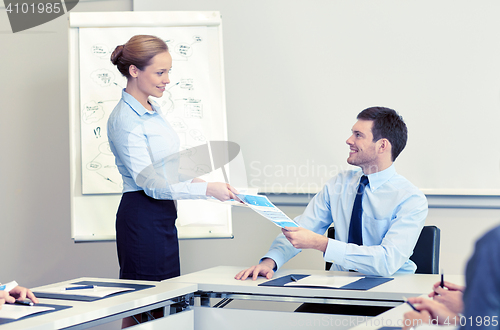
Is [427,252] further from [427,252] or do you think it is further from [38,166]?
[38,166]

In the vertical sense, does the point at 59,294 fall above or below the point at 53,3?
below

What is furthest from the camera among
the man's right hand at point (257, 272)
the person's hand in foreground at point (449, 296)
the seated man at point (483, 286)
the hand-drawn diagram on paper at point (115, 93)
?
the hand-drawn diagram on paper at point (115, 93)

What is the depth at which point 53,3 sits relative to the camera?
139 inches

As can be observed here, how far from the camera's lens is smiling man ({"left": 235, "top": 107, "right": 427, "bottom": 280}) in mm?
1715

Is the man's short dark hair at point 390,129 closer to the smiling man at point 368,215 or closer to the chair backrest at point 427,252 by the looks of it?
the smiling man at point 368,215

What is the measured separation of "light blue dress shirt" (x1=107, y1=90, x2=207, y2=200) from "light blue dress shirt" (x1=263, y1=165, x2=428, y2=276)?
48 cm

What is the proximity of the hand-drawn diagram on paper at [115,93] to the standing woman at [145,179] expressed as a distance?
71 centimetres

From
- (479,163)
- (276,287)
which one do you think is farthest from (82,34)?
(479,163)

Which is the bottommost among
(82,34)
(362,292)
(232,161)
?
(362,292)

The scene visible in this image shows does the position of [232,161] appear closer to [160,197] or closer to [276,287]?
[160,197]

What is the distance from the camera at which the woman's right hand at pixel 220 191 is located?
1.95 m

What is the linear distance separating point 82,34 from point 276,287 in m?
2.05

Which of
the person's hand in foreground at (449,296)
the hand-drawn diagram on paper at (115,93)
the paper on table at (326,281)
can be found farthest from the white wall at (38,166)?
the person's hand in foreground at (449,296)

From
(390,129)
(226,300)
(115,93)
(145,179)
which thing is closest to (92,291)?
(226,300)
